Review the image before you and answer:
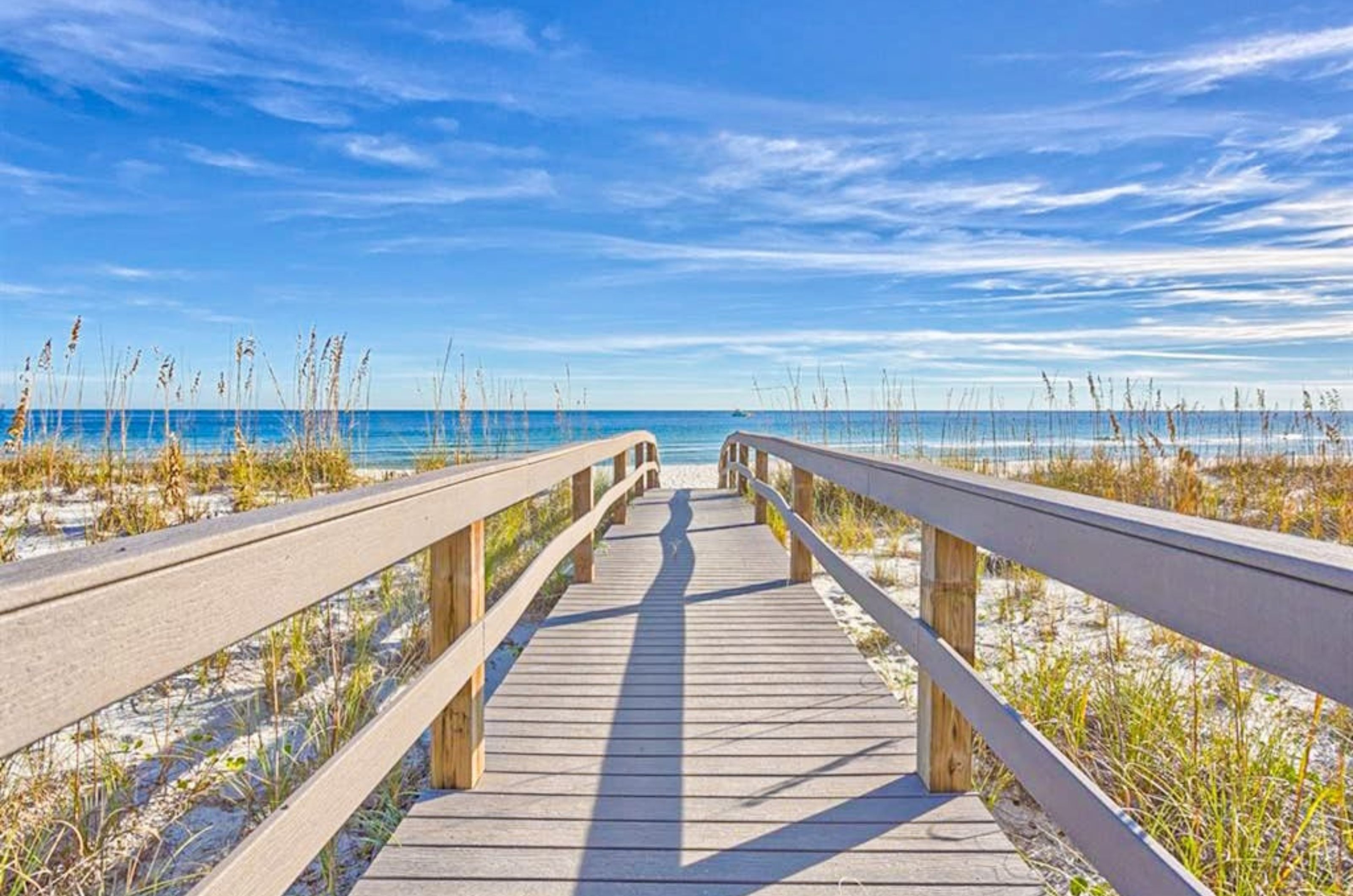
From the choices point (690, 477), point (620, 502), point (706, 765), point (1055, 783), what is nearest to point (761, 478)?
point (620, 502)

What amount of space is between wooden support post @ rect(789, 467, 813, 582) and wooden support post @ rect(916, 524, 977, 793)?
1983mm

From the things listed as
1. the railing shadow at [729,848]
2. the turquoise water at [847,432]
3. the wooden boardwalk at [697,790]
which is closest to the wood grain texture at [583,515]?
the wooden boardwalk at [697,790]

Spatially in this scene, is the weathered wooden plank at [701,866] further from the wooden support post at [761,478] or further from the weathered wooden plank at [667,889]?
the wooden support post at [761,478]

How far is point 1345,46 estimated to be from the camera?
21.0ft

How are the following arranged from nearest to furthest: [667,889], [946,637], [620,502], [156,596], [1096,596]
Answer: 1. [156,596]
2. [1096,596]
3. [667,889]
4. [946,637]
5. [620,502]

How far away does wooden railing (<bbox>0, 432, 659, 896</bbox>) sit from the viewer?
660 mm

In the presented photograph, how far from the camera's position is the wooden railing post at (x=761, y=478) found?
704cm

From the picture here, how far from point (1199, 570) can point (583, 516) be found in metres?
3.65

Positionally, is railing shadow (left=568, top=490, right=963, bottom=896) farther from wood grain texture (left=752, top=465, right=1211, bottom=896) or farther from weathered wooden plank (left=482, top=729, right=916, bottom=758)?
wood grain texture (left=752, top=465, right=1211, bottom=896)

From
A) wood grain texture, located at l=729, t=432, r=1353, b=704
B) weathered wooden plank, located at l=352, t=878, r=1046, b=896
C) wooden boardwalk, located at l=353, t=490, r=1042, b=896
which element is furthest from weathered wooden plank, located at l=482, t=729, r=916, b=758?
wood grain texture, located at l=729, t=432, r=1353, b=704

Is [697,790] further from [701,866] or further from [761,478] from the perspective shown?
[761,478]

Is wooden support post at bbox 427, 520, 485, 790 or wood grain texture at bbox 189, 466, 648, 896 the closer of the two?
wood grain texture at bbox 189, 466, 648, 896

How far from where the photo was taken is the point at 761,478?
7336 mm

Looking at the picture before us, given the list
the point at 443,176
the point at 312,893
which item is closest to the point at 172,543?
the point at 312,893
